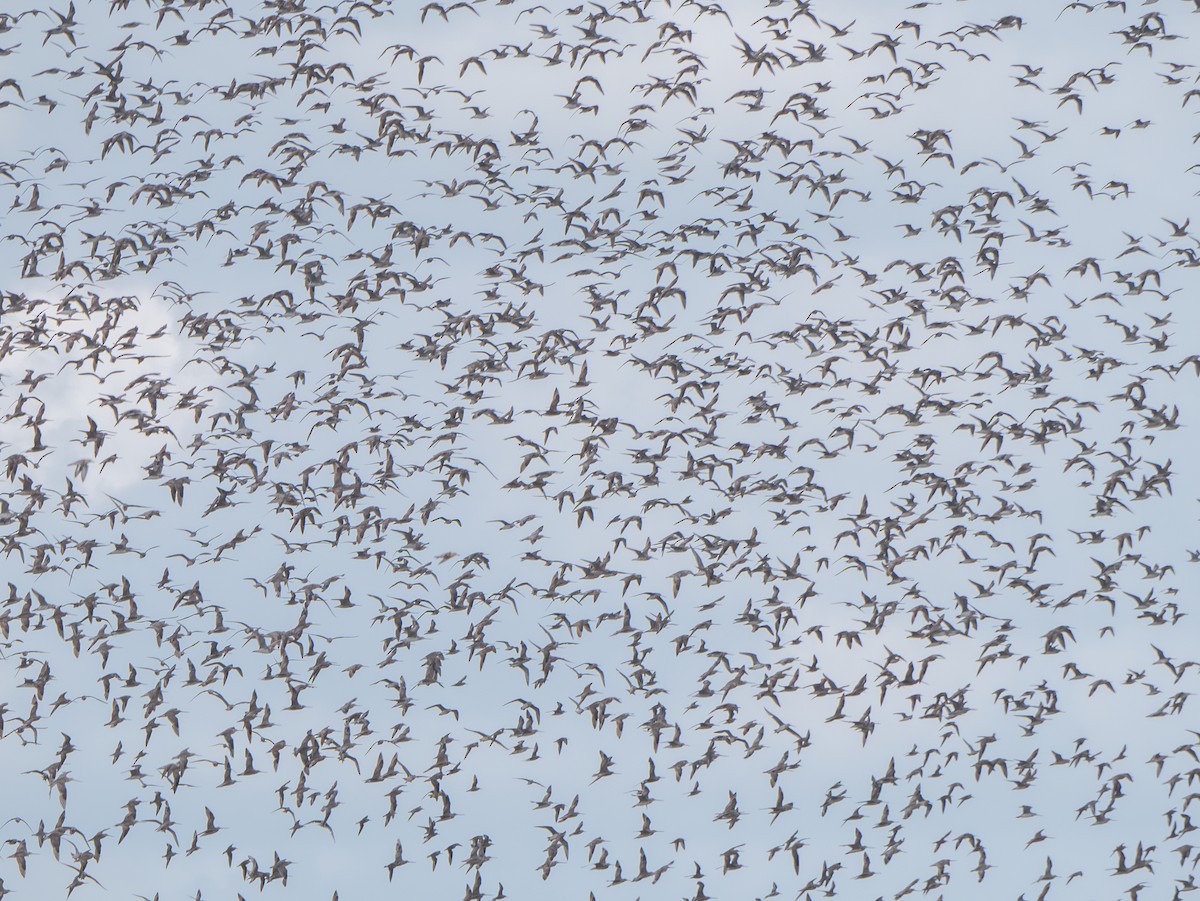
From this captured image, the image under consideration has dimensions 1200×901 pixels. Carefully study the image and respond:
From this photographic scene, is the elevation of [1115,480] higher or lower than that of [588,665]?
higher

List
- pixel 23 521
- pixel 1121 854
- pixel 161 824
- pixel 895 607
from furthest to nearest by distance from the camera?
pixel 895 607 < pixel 1121 854 < pixel 23 521 < pixel 161 824

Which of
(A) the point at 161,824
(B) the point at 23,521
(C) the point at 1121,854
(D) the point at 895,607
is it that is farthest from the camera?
(D) the point at 895,607

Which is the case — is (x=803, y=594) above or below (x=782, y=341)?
below

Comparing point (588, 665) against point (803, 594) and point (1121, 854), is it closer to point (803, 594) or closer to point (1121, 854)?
point (803, 594)

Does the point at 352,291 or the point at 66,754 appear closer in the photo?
the point at 66,754

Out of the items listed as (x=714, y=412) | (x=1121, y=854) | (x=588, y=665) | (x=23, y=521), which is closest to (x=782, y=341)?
(x=714, y=412)

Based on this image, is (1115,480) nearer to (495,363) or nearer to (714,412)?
(714,412)

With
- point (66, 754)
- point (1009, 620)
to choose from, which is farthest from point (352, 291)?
point (1009, 620)

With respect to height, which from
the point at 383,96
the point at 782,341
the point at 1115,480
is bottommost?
the point at 1115,480

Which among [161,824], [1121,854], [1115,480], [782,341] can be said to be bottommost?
[1121,854]
